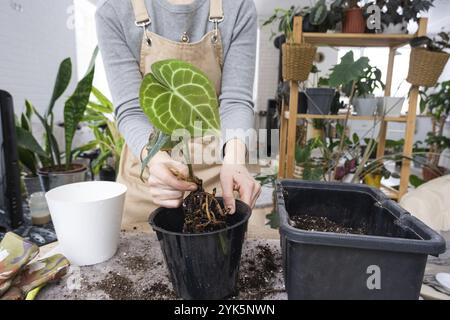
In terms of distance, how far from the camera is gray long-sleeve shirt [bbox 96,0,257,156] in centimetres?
75

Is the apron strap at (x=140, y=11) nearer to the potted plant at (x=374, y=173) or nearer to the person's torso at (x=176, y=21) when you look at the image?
the person's torso at (x=176, y=21)

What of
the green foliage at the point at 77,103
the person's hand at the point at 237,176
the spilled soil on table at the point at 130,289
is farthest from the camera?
the green foliage at the point at 77,103

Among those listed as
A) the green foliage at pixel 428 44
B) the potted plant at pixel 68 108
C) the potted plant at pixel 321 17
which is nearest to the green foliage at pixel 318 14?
the potted plant at pixel 321 17

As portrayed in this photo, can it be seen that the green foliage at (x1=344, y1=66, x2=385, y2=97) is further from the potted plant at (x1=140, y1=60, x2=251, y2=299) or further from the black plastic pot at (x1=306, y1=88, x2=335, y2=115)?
the potted plant at (x1=140, y1=60, x2=251, y2=299)

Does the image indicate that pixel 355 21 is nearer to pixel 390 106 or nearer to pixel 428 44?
pixel 428 44

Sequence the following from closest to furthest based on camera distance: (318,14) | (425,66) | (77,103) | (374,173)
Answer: (77,103)
(425,66)
(318,14)
(374,173)

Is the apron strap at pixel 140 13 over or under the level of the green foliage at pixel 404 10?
under

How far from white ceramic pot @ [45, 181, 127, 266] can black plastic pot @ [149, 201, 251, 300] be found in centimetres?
11

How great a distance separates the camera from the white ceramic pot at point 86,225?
1.66 feet

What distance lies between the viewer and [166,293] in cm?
48

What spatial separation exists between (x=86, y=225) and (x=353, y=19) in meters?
1.75

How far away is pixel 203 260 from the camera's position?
424 millimetres

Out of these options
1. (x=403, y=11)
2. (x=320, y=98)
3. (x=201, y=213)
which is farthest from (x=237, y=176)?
(x=403, y=11)

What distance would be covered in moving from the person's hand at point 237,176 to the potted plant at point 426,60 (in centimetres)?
138
